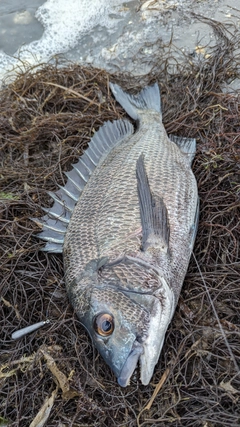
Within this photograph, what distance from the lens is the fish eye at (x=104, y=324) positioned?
2818 millimetres

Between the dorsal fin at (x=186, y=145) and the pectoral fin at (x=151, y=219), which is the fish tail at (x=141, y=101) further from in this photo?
the pectoral fin at (x=151, y=219)

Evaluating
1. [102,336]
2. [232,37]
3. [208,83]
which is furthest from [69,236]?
[232,37]

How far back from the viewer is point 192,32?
17.3 ft

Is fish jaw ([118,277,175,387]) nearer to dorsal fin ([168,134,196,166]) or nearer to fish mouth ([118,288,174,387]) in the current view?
fish mouth ([118,288,174,387])

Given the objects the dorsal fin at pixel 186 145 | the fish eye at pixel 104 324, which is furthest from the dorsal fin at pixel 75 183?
the fish eye at pixel 104 324

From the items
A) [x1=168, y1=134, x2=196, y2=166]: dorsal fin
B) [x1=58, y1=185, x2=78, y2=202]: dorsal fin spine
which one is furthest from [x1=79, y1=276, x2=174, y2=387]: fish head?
[x1=168, y1=134, x2=196, y2=166]: dorsal fin

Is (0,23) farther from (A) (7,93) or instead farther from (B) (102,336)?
(B) (102,336)

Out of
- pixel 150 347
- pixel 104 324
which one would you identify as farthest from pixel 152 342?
pixel 104 324

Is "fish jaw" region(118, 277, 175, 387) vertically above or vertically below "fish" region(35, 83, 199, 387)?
below

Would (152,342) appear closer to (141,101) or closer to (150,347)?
(150,347)

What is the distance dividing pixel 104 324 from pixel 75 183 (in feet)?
4.92

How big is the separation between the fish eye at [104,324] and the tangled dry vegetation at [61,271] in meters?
0.36

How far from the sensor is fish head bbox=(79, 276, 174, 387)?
269cm

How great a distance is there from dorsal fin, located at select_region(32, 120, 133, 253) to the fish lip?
3.95ft
